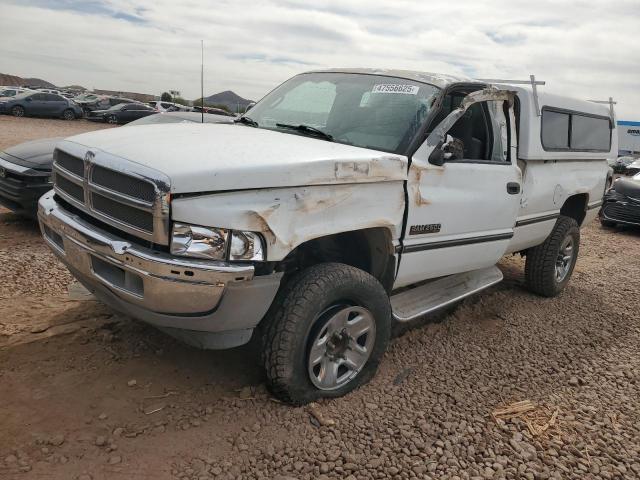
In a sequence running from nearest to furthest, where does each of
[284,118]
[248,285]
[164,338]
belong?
1. [248,285]
2. [164,338]
3. [284,118]

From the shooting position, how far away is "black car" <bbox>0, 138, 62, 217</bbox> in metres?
6.00

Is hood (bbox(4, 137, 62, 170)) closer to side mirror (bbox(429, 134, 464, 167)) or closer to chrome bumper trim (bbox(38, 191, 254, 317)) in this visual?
chrome bumper trim (bbox(38, 191, 254, 317))

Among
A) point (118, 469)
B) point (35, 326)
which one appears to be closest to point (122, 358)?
point (35, 326)

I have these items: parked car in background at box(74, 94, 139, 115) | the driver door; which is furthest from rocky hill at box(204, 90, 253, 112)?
parked car in background at box(74, 94, 139, 115)

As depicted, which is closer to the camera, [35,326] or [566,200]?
[35,326]

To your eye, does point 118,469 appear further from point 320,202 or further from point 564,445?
point 564,445

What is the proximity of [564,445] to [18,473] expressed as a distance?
283cm

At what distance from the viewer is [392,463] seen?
285cm

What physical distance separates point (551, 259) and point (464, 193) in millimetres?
2209

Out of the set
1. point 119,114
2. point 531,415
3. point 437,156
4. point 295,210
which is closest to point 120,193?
point 295,210

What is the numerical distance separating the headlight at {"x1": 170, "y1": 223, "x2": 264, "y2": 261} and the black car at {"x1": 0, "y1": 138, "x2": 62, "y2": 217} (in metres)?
4.07

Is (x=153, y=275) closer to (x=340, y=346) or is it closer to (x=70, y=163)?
(x=70, y=163)

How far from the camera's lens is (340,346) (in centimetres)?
336

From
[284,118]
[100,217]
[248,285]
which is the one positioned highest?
[284,118]
